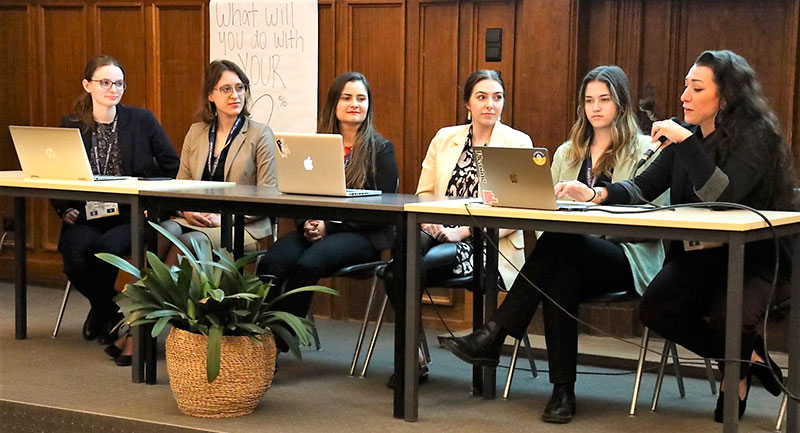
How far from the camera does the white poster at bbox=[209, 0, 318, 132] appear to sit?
5.55 meters

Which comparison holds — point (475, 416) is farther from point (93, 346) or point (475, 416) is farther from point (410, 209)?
point (93, 346)

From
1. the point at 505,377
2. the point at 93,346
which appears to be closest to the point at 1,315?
the point at 93,346

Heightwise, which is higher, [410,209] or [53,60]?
[53,60]

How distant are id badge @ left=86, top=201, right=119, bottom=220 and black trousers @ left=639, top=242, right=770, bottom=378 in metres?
2.44

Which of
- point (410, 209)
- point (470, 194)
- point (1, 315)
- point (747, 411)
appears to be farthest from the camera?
point (1, 315)

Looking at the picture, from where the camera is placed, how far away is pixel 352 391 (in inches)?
159

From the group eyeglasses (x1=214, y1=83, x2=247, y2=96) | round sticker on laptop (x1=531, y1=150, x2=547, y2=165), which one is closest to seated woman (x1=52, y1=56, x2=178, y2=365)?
eyeglasses (x1=214, y1=83, x2=247, y2=96)

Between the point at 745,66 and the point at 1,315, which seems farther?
the point at 1,315

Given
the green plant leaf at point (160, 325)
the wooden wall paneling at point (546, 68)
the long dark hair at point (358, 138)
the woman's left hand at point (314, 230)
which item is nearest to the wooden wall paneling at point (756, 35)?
the wooden wall paneling at point (546, 68)

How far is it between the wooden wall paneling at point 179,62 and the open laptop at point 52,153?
1464mm

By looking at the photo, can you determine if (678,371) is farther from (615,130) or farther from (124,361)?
(124,361)

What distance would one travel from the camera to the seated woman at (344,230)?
4.21 metres

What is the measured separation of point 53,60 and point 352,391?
10.9ft

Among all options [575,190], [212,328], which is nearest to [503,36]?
[575,190]
